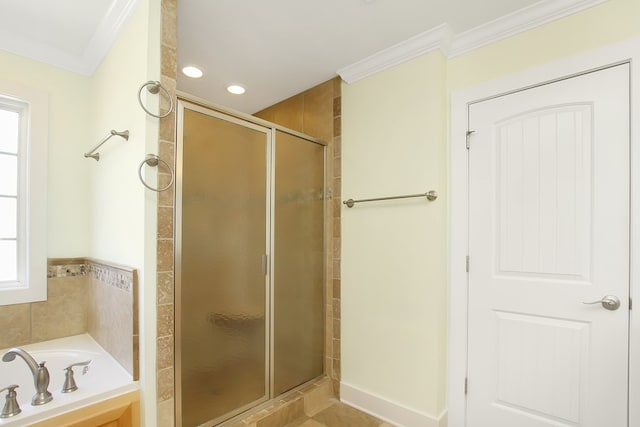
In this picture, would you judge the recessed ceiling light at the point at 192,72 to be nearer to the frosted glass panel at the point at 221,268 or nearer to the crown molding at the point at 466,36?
the frosted glass panel at the point at 221,268

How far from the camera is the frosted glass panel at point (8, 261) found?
1.91 m

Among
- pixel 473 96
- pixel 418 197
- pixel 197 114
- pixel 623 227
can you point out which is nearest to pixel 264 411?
pixel 418 197

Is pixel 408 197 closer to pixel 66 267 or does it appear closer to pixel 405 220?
pixel 405 220

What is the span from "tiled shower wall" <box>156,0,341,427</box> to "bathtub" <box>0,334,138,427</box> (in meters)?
0.23

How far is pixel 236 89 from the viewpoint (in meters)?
2.58

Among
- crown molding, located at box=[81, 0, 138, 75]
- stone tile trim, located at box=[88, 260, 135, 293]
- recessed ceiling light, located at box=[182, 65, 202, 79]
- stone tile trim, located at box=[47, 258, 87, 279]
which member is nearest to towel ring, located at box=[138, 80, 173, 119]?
crown molding, located at box=[81, 0, 138, 75]

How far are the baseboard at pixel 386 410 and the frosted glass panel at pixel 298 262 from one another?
286 mm

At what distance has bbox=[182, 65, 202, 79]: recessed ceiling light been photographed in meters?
2.26

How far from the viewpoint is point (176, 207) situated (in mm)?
1588

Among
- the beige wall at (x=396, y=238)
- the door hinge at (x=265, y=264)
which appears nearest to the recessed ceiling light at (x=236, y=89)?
the beige wall at (x=396, y=238)

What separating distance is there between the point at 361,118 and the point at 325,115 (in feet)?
1.15

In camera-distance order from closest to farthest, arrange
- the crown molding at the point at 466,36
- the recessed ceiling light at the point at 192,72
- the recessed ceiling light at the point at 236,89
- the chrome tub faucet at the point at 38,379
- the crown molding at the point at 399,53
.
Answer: the chrome tub faucet at the point at 38,379
the crown molding at the point at 466,36
the crown molding at the point at 399,53
the recessed ceiling light at the point at 192,72
the recessed ceiling light at the point at 236,89

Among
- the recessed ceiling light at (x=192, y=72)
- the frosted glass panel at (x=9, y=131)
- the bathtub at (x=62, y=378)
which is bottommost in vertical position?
the bathtub at (x=62, y=378)

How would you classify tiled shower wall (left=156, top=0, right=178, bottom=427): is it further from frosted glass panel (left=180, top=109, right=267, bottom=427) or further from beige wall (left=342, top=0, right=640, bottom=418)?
beige wall (left=342, top=0, right=640, bottom=418)
